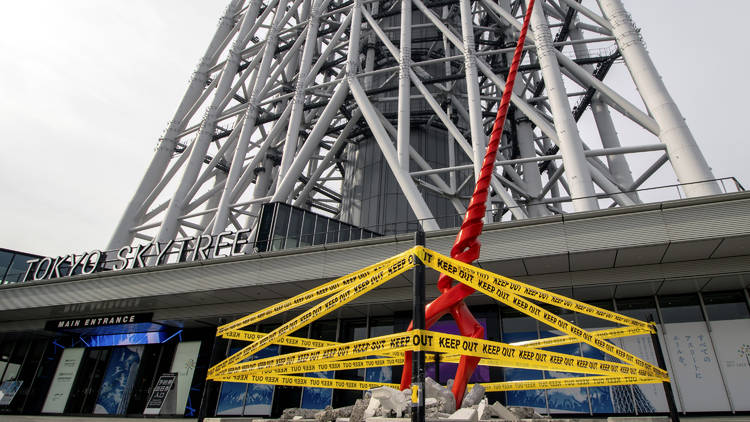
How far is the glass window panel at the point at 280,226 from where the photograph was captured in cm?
2136

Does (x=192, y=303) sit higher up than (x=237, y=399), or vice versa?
(x=192, y=303)

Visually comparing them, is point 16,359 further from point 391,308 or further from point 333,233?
point 391,308

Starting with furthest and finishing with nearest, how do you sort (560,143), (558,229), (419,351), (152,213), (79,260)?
1. (152,213)
2. (79,260)
3. (560,143)
4. (558,229)
5. (419,351)

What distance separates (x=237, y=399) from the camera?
789 inches

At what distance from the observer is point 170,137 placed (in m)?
35.3

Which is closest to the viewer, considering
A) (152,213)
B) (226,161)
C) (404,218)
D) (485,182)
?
(485,182)

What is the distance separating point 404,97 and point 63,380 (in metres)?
23.8

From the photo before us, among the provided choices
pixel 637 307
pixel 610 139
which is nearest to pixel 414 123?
pixel 610 139

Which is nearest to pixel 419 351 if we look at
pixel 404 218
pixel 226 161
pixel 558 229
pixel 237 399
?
pixel 558 229

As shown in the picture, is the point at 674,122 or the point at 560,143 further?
the point at 560,143

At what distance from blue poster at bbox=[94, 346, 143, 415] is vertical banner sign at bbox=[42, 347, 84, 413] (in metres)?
2.36

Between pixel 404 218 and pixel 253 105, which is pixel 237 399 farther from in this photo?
pixel 253 105

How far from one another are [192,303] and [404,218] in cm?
1441

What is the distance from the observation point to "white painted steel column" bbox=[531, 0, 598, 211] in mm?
16938
